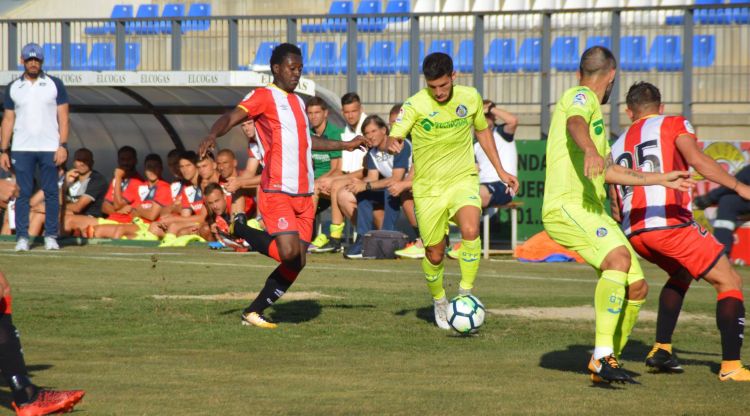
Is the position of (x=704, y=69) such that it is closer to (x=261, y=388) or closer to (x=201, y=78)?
(x=201, y=78)

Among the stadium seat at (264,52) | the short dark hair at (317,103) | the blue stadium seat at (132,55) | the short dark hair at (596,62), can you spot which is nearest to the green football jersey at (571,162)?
the short dark hair at (596,62)

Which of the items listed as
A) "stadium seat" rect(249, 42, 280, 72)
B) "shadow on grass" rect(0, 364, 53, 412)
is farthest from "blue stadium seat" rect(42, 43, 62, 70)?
"shadow on grass" rect(0, 364, 53, 412)

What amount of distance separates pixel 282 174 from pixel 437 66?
1529 millimetres

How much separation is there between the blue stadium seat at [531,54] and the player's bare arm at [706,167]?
479 inches

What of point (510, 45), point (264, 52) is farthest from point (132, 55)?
point (510, 45)

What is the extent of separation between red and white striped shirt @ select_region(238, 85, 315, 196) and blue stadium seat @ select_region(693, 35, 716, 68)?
1116cm

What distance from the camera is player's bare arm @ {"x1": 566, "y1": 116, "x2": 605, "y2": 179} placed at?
677 cm

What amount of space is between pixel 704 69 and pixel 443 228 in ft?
35.3

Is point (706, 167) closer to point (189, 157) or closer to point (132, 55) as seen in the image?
point (189, 157)

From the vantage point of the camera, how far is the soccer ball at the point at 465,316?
9.17 m

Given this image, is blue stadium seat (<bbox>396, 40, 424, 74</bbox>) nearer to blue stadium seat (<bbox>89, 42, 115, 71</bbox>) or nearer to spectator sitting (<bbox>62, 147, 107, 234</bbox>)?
spectator sitting (<bbox>62, 147, 107, 234</bbox>)

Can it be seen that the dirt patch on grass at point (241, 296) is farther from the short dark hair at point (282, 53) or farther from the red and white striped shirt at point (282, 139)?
the short dark hair at point (282, 53)

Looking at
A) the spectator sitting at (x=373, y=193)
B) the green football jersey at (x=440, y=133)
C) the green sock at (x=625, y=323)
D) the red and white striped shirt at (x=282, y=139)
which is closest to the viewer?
the green sock at (x=625, y=323)

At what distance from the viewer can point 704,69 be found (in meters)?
19.5
